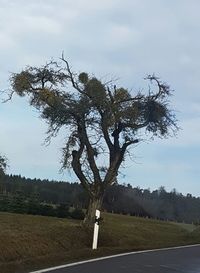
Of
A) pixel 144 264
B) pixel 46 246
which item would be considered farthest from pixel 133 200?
pixel 144 264

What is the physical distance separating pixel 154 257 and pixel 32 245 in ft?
11.3

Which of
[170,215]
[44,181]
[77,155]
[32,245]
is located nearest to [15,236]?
[32,245]

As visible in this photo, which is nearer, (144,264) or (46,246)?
(144,264)

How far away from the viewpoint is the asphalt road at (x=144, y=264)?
504 inches

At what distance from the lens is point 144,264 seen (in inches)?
569

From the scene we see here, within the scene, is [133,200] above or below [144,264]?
above

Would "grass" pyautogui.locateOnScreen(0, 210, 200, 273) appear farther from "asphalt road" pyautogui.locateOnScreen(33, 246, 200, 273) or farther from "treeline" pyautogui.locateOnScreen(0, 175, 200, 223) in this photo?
"treeline" pyautogui.locateOnScreen(0, 175, 200, 223)

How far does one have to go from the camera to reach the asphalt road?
12.8 metres

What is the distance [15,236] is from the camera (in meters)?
16.8

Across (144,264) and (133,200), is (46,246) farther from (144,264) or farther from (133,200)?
(133,200)

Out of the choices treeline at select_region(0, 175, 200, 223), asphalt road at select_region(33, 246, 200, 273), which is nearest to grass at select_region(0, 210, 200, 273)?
asphalt road at select_region(33, 246, 200, 273)

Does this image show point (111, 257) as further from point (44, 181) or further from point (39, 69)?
point (44, 181)

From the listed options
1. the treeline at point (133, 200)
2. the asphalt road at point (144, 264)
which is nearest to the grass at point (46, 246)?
the asphalt road at point (144, 264)

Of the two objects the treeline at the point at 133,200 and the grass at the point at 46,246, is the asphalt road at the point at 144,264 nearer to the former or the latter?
the grass at the point at 46,246
